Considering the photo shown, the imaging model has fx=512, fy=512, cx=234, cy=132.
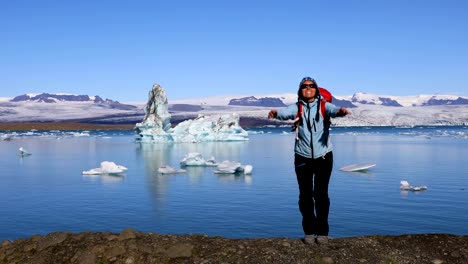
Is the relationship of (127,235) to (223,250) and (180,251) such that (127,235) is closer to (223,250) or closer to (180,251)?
(180,251)

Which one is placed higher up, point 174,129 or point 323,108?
point 323,108

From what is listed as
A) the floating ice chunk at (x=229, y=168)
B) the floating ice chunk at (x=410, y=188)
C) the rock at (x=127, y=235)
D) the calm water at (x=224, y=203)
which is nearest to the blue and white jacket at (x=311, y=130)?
the rock at (x=127, y=235)

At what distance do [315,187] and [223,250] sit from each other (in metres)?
1.42

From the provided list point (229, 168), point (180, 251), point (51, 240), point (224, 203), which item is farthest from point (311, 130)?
point (229, 168)

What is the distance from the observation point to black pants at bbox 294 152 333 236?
6.39 meters

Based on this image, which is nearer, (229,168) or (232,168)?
(232,168)

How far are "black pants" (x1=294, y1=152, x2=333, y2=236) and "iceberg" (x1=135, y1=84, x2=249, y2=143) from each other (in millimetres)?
60888

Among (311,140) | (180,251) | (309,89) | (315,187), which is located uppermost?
(309,89)

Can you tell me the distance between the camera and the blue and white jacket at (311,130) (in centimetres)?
632

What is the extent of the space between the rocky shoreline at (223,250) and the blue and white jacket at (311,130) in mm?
1135

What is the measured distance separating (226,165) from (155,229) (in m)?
12.5

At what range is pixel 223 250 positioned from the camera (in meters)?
6.10

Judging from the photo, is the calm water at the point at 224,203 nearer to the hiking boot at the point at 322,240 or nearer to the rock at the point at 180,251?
the hiking boot at the point at 322,240

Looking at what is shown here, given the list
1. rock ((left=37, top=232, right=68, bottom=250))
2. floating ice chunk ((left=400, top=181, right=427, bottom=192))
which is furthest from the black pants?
floating ice chunk ((left=400, top=181, right=427, bottom=192))
